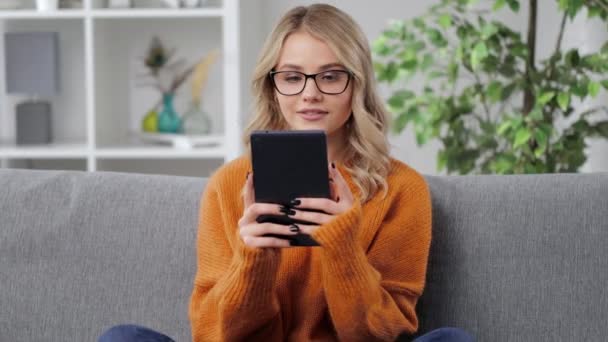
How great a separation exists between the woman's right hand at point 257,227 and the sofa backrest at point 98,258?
1.22 feet

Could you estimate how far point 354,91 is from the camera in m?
1.62

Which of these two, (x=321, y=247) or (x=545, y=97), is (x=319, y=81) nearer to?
A: (x=321, y=247)

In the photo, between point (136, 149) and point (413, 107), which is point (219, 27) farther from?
point (413, 107)

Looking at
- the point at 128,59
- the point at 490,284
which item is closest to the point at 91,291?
the point at 490,284

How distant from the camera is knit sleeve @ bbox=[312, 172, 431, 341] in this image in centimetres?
142

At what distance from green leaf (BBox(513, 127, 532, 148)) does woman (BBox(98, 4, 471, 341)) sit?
729 mm

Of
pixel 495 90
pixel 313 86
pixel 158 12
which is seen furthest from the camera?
pixel 158 12

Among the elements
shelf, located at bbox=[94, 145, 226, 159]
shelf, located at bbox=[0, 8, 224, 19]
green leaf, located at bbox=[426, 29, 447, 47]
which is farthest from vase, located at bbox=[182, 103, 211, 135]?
green leaf, located at bbox=[426, 29, 447, 47]

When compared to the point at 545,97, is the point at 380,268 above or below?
below

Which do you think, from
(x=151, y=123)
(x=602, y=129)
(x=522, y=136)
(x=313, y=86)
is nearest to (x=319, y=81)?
(x=313, y=86)

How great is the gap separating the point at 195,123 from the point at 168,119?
0.36 ft

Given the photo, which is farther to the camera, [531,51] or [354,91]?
[531,51]

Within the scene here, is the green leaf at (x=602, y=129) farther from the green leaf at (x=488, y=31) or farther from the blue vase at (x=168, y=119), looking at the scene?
the blue vase at (x=168, y=119)

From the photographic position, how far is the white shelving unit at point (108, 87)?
341 cm
